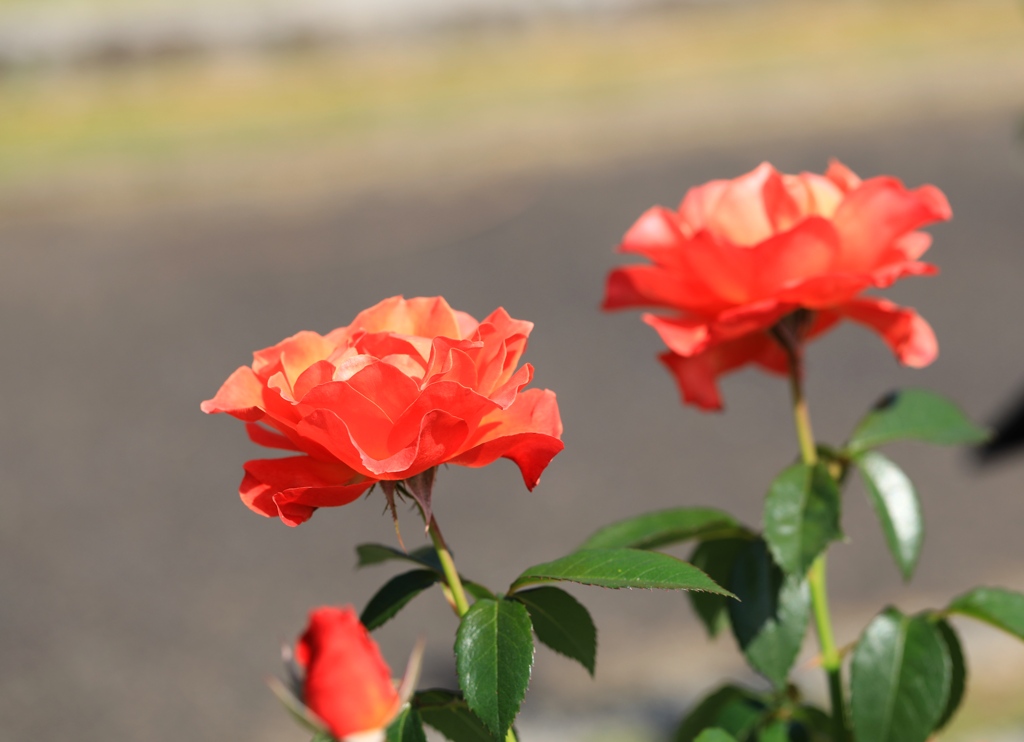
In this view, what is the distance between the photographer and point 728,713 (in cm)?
77

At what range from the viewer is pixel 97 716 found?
211 cm

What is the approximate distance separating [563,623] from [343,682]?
A: 0.19 meters

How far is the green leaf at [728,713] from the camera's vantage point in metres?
0.76

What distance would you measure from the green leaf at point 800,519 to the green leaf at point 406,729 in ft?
0.78

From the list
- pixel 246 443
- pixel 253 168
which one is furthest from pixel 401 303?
pixel 253 168

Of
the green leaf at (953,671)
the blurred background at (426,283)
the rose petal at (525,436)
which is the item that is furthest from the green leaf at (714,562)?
the blurred background at (426,283)

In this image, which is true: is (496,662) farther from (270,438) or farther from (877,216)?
(877,216)

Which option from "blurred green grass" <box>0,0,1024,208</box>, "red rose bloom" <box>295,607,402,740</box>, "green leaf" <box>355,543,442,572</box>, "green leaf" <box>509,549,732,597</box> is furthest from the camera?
"blurred green grass" <box>0,0,1024,208</box>

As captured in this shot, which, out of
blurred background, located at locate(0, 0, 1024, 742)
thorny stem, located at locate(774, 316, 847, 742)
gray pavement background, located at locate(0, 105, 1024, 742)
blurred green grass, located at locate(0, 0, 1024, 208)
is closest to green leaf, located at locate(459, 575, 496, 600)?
thorny stem, located at locate(774, 316, 847, 742)

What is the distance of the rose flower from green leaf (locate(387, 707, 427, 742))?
105 mm

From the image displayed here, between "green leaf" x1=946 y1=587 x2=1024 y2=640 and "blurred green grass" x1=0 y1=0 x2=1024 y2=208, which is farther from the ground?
"blurred green grass" x1=0 y1=0 x2=1024 y2=208

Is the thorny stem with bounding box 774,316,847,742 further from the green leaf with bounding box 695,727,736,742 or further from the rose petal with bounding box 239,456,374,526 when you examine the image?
the rose petal with bounding box 239,456,374,526

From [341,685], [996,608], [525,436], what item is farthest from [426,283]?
[341,685]

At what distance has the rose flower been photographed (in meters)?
0.43
